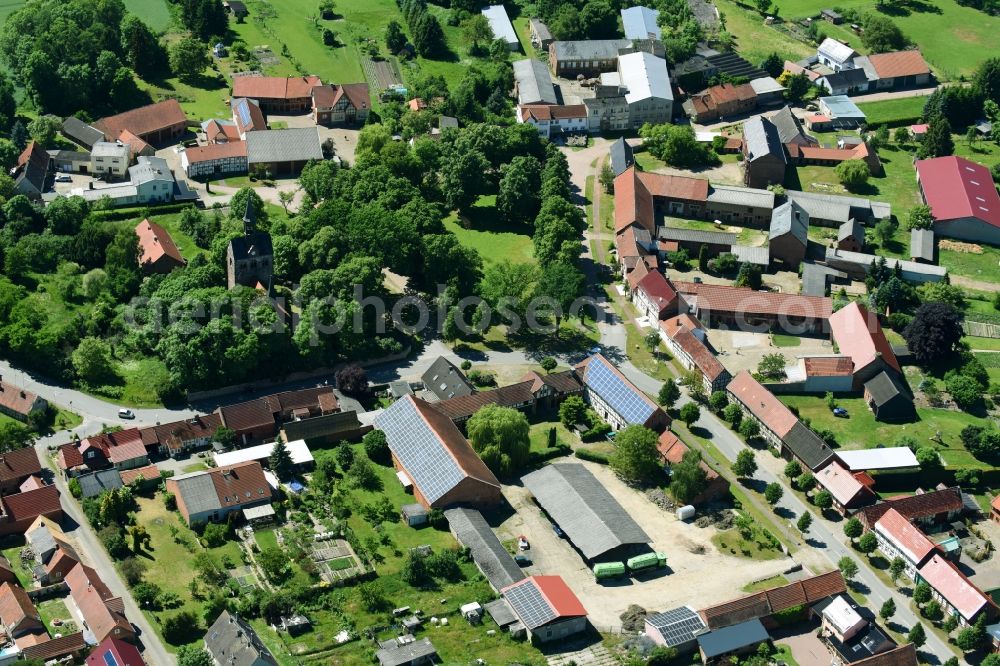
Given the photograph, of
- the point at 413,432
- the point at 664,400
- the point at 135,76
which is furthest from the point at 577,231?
the point at 135,76

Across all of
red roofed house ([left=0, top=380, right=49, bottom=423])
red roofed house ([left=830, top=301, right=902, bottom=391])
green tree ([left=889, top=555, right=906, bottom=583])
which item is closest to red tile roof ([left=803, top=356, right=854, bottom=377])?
red roofed house ([left=830, top=301, right=902, bottom=391])

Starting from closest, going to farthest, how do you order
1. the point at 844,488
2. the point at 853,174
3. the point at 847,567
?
1. the point at 847,567
2. the point at 844,488
3. the point at 853,174

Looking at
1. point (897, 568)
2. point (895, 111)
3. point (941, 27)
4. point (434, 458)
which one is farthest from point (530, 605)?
point (941, 27)

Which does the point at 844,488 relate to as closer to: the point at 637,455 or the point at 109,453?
the point at 637,455

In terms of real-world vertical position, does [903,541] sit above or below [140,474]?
below

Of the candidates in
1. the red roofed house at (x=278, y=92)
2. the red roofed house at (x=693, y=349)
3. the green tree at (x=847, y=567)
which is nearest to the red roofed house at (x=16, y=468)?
the red roofed house at (x=693, y=349)

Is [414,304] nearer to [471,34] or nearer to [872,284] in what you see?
[872,284]

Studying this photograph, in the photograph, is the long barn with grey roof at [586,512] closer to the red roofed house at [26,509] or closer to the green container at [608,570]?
the green container at [608,570]
